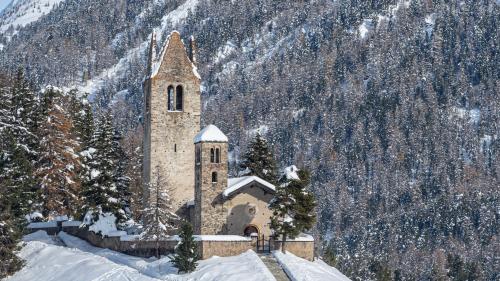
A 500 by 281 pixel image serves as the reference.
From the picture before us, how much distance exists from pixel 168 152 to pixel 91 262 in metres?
13.8

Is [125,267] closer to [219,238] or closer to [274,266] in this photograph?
[219,238]

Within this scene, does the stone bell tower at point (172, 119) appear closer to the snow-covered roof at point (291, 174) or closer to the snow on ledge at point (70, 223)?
the snow on ledge at point (70, 223)

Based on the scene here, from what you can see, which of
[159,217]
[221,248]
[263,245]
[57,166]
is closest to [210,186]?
[159,217]

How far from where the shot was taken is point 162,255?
53938 mm

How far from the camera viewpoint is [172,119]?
63.9m

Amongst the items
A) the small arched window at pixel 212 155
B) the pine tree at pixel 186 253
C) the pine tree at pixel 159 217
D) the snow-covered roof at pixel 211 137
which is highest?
the snow-covered roof at pixel 211 137

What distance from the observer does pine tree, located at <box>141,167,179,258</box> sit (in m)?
53.6

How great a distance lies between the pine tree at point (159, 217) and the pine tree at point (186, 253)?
19.4 ft

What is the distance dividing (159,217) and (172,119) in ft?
39.6

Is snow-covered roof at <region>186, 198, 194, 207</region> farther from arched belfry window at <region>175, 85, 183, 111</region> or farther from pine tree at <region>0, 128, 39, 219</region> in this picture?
pine tree at <region>0, 128, 39, 219</region>

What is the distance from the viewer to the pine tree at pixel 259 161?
2704 inches

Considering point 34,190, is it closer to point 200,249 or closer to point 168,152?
point 168,152

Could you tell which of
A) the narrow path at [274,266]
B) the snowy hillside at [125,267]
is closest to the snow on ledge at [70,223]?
the snowy hillside at [125,267]

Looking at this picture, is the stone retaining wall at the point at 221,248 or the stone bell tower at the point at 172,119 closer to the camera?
the stone retaining wall at the point at 221,248
